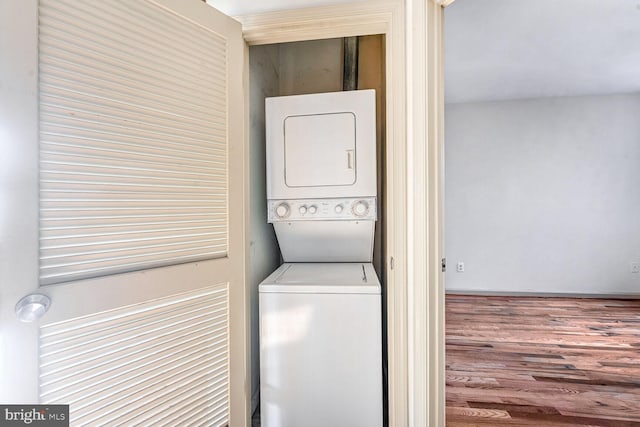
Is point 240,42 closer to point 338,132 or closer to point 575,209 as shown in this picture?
point 338,132

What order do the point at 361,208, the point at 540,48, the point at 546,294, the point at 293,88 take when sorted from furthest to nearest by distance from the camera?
the point at 546,294
the point at 540,48
the point at 293,88
the point at 361,208

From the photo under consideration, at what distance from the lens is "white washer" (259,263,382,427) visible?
1307 mm

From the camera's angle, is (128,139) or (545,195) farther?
(545,195)

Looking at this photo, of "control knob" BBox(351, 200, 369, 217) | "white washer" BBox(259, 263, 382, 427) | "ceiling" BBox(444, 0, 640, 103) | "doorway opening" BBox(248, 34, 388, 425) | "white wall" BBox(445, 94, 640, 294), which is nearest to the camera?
"white washer" BBox(259, 263, 382, 427)

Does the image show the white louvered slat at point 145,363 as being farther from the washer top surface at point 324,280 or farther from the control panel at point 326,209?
the control panel at point 326,209

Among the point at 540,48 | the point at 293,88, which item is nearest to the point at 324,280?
the point at 293,88

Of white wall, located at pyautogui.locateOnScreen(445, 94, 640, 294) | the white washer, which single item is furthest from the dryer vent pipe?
white wall, located at pyautogui.locateOnScreen(445, 94, 640, 294)

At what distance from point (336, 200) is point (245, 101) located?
703 mm

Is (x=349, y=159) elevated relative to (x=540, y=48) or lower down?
lower down

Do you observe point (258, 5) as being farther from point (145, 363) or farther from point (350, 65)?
point (145, 363)

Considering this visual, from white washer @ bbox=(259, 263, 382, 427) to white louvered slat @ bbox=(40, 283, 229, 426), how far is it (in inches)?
9.0

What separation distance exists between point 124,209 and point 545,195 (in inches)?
179

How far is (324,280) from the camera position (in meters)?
1.42

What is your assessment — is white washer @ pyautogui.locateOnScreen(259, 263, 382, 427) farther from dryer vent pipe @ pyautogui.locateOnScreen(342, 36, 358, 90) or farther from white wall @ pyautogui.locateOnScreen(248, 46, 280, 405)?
dryer vent pipe @ pyautogui.locateOnScreen(342, 36, 358, 90)
